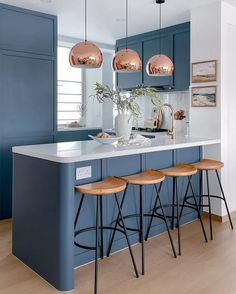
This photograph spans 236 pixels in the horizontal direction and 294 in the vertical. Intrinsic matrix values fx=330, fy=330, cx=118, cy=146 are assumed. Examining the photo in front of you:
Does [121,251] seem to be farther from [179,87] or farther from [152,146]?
[179,87]

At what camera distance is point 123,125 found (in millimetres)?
3369

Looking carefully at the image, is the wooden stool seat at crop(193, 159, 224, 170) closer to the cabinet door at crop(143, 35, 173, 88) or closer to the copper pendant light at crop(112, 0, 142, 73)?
the copper pendant light at crop(112, 0, 142, 73)

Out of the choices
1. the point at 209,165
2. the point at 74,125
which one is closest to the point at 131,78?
the point at 74,125

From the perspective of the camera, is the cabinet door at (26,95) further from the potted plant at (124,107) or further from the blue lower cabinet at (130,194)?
the blue lower cabinet at (130,194)

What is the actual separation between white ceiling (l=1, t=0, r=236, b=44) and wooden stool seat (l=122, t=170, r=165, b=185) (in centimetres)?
213

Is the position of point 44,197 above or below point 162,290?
above

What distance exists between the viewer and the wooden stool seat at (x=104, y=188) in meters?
2.42

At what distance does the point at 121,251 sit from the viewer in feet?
10.3

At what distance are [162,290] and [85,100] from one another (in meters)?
4.54

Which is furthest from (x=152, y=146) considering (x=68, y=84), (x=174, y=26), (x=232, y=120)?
(x=68, y=84)

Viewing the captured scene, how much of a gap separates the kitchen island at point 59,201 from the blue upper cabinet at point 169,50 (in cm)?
179

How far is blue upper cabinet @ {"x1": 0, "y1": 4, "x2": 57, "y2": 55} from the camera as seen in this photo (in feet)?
12.9

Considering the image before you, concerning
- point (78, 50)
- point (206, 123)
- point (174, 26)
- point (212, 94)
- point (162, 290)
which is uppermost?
point (174, 26)

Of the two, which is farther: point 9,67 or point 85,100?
point 85,100
